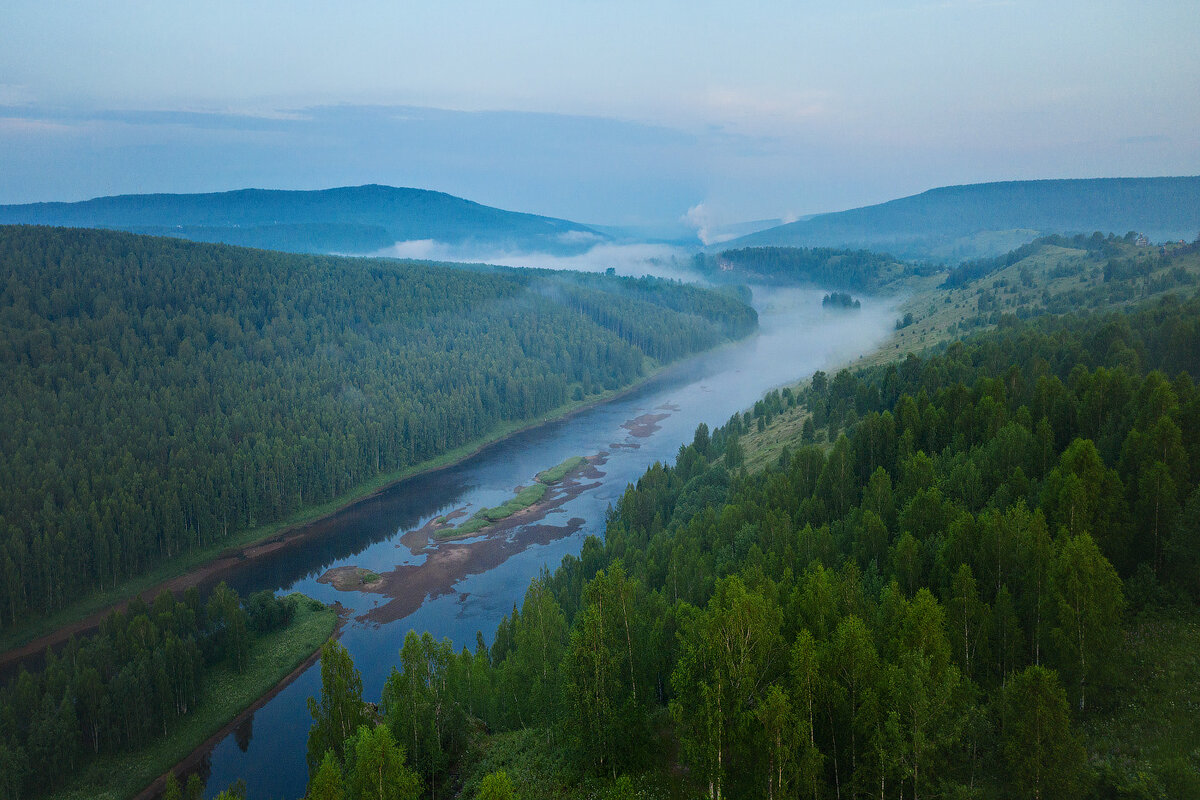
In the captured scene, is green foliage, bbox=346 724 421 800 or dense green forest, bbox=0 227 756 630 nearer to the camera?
green foliage, bbox=346 724 421 800

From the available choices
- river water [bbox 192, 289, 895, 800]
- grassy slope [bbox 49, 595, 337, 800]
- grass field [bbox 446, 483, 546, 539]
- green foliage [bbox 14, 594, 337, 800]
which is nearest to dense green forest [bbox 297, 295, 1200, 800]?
river water [bbox 192, 289, 895, 800]

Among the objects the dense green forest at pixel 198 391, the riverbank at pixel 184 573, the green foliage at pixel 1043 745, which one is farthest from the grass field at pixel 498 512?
the green foliage at pixel 1043 745

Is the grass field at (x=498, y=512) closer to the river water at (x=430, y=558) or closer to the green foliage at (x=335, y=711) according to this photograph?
the river water at (x=430, y=558)

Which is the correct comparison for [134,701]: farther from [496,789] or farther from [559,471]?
[559,471]

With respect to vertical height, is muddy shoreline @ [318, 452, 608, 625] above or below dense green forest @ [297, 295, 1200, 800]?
below

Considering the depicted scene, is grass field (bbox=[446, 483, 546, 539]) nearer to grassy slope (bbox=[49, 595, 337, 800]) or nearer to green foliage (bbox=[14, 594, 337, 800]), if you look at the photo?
grassy slope (bbox=[49, 595, 337, 800])

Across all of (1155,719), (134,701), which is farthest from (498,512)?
(1155,719)

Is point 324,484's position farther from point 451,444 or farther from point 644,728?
point 644,728
